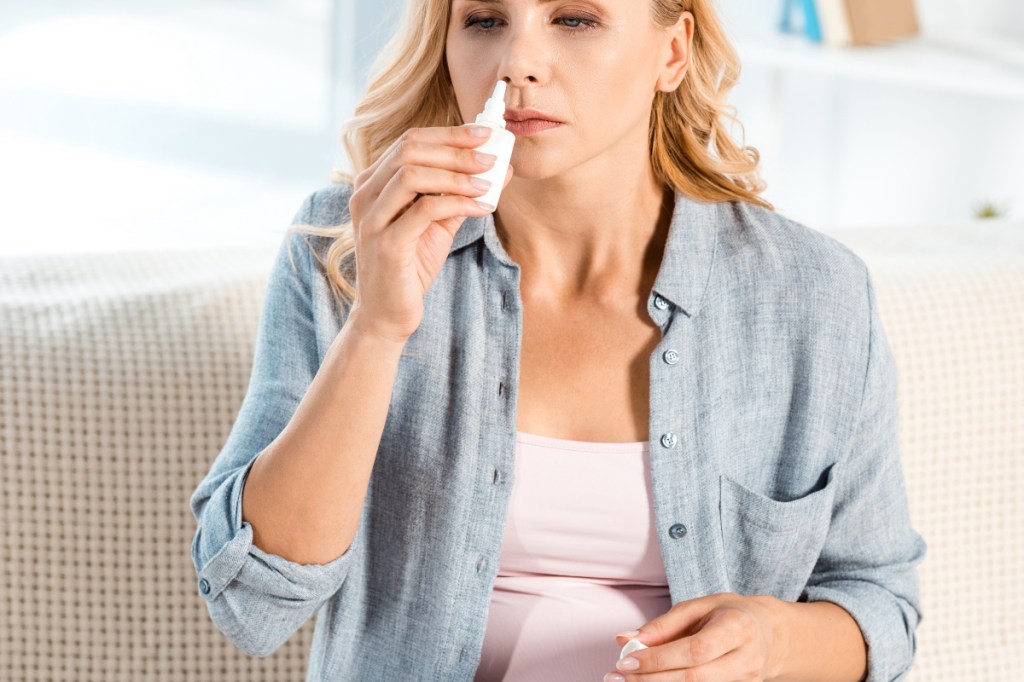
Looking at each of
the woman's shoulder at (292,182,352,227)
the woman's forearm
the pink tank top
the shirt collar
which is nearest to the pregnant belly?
the pink tank top

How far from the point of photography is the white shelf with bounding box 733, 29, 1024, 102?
2223 mm

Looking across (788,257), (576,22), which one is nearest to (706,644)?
(788,257)

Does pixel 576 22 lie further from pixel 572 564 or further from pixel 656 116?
pixel 572 564

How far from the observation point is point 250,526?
1.06 meters

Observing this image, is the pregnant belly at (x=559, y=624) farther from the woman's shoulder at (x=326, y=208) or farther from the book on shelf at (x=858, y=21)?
the book on shelf at (x=858, y=21)

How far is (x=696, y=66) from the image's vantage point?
4.09ft

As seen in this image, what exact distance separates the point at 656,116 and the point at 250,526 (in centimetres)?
58

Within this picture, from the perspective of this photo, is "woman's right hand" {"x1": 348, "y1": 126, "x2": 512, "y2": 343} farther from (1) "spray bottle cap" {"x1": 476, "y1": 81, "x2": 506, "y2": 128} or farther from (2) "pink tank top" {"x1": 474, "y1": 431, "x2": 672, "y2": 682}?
(2) "pink tank top" {"x1": 474, "y1": 431, "x2": 672, "y2": 682}

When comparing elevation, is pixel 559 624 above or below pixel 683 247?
below

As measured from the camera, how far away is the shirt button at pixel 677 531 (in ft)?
3.76

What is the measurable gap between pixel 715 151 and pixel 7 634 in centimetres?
94

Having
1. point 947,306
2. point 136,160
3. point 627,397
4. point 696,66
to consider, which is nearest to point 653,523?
point 627,397

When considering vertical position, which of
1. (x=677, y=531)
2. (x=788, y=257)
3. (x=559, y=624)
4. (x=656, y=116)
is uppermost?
(x=656, y=116)

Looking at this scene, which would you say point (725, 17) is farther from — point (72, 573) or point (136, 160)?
point (136, 160)
